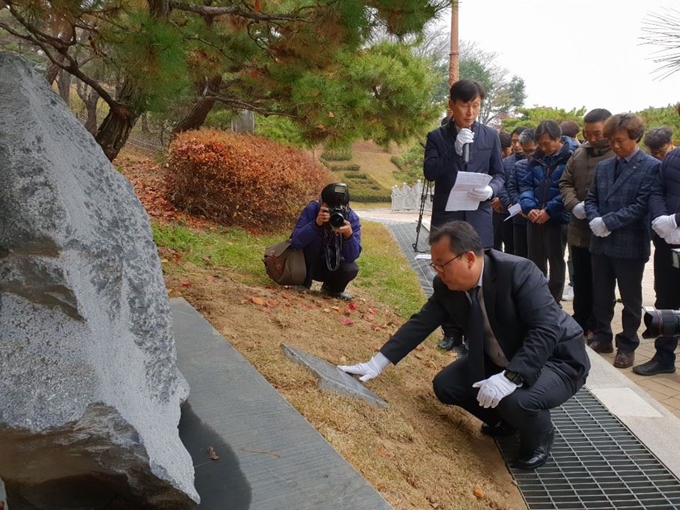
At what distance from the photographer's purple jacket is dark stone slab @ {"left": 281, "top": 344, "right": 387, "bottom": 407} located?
1.53 meters

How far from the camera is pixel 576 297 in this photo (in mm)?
4930

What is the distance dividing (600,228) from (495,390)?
206 cm

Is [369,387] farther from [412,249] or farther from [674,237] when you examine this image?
[412,249]

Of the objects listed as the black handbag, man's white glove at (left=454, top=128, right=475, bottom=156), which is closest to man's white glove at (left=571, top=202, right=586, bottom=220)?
man's white glove at (left=454, top=128, right=475, bottom=156)

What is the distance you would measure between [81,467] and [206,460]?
49 cm

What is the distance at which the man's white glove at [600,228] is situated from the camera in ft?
13.6

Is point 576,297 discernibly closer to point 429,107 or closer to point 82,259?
point 429,107

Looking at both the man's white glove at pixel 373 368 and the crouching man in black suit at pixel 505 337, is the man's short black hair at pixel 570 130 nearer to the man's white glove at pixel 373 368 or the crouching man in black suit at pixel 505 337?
the crouching man in black suit at pixel 505 337

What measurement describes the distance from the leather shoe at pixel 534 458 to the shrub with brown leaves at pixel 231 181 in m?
5.98

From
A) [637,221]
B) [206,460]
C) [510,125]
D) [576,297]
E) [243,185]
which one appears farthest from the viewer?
[510,125]

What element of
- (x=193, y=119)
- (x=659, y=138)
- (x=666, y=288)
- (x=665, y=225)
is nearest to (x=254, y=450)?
(x=665, y=225)

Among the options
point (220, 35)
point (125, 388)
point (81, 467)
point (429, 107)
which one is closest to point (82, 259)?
point (125, 388)

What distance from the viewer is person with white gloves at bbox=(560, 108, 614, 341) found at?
4.70 m

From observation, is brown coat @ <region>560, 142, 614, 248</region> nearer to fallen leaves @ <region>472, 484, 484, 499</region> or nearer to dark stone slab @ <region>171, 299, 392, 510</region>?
fallen leaves @ <region>472, 484, 484, 499</region>
